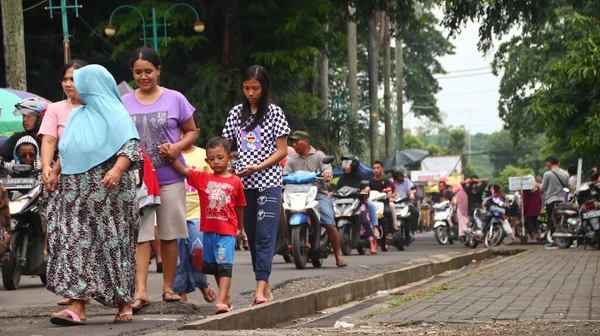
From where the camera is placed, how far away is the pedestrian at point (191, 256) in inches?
346

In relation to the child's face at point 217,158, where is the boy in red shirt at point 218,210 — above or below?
below

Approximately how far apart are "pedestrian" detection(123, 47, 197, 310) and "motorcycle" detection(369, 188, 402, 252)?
12705 millimetres

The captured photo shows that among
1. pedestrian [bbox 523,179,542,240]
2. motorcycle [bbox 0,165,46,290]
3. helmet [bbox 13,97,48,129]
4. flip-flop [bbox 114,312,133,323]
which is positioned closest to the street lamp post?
pedestrian [bbox 523,179,542,240]

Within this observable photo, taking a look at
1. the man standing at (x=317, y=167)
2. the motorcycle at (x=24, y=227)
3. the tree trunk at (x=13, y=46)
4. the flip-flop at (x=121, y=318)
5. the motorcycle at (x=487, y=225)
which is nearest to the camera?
the flip-flop at (x=121, y=318)

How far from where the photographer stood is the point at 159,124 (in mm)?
8375

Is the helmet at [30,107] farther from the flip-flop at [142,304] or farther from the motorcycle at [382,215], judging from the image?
the motorcycle at [382,215]

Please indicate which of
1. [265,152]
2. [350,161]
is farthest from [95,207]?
[350,161]

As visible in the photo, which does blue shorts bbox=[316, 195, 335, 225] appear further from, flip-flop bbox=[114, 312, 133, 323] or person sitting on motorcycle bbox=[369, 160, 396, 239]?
flip-flop bbox=[114, 312, 133, 323]

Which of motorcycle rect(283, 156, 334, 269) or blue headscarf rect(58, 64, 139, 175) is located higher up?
blue headscarf rect(58, 64, 139, 175)

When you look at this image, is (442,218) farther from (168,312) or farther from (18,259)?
(168,312)

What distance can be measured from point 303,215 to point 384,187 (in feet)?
24.7

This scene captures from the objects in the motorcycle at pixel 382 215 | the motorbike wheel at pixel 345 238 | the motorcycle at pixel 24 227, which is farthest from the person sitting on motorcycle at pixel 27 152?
the motorcycle at pixel 382 215

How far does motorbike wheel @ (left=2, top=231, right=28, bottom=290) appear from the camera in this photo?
436 inches

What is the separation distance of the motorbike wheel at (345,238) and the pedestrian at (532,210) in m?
11.0
